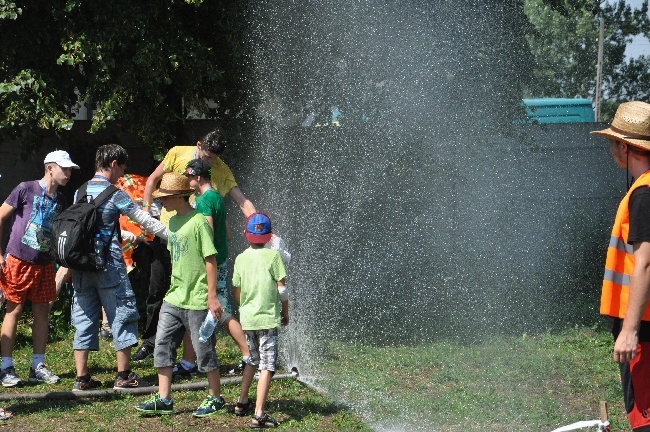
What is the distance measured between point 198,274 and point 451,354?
298 centimetres

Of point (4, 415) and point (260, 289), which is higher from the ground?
point (260, 289)

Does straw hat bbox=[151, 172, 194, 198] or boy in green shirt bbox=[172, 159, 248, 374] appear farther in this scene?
boy in green shirt bbox=[172, 159, 248, 374]

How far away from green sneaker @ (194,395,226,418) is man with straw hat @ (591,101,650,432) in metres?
2.87

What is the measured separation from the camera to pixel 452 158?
10.0 m

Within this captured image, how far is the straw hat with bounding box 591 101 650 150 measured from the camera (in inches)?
161

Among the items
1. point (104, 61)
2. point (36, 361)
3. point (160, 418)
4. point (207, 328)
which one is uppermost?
point (104, 61)

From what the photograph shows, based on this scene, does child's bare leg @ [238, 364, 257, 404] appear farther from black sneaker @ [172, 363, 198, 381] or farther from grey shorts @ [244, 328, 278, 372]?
black sneaker @ [172, 363, 198, 381]

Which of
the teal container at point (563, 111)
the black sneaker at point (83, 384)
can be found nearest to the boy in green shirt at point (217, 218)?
the black sneaker at point (83, 384)

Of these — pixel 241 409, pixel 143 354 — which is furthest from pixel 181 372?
pixel 241 409

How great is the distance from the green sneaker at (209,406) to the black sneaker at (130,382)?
81 cm

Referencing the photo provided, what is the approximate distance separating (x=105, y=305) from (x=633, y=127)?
397 centimetres

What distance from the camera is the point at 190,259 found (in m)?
5.98

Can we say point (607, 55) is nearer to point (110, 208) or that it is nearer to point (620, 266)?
point (110, 208)

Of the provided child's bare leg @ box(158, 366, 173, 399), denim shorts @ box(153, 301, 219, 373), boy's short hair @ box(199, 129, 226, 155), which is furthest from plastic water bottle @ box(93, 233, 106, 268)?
boy's short hair @ box(199, 129, 226, 155)
